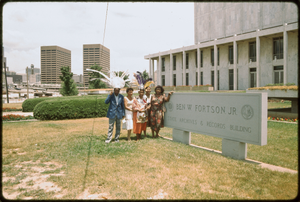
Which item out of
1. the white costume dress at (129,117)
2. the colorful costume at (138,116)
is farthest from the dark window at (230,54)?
the white costume dress at (129,117)

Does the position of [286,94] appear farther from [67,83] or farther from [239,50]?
[67,83]

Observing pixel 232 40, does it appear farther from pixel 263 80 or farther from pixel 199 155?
pixel 199 155

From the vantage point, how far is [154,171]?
4.30 meters

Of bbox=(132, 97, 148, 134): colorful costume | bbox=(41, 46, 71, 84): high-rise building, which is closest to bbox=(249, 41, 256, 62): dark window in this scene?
bbox=(41, 46, 71, 84): high-rise building

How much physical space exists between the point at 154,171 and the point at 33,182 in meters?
2.29

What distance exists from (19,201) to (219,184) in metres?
3.21

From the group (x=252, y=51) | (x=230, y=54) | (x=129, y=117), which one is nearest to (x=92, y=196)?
(x=129, y=117)

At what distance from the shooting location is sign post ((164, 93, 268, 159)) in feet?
15.4

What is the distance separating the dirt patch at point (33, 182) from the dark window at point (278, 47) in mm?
28545

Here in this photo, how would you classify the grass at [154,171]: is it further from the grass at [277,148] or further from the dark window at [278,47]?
the dark window at [278,47]

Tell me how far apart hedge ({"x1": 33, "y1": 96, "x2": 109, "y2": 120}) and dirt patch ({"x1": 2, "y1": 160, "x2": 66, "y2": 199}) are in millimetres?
8830

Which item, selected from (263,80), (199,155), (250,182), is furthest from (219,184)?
(263,80)

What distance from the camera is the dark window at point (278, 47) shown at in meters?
25.6

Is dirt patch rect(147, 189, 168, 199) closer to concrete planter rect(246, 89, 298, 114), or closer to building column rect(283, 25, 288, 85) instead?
concrete planter rect(246, 89, 298, 114)
